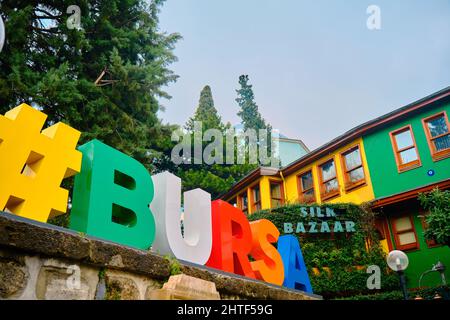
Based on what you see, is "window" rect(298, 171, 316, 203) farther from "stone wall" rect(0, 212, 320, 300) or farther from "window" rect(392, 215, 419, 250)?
"stone wall" rect(0, 212, 320, 300)

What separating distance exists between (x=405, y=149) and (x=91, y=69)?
13079mm

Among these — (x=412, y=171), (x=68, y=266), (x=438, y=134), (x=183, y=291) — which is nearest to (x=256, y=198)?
(x=412, y=171)

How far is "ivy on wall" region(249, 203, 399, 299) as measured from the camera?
1386 cm

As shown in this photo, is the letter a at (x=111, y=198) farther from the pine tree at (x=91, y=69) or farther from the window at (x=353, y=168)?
the window at (x=353, y=168)

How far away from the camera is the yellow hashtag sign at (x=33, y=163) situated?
9.96 ft

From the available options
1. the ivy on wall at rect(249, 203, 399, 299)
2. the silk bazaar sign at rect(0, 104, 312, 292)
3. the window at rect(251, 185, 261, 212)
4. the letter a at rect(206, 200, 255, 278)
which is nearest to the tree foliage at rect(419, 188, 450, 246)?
the ivy on wall at rect(249, 203, 399, 299)

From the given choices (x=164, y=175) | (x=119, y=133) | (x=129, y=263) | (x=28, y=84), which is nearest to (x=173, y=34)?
(x=119, y=133)

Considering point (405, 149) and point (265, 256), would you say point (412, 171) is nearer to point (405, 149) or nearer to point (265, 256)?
point (405, 149)

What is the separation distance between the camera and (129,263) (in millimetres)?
2934

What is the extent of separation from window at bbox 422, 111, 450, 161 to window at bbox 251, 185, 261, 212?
8998 millimetres

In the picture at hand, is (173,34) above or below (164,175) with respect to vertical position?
above

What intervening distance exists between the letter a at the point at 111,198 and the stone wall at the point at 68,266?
0.52 metres

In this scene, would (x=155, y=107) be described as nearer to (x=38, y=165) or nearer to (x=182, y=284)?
(x=38, y=165)

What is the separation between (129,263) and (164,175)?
5.26ft
